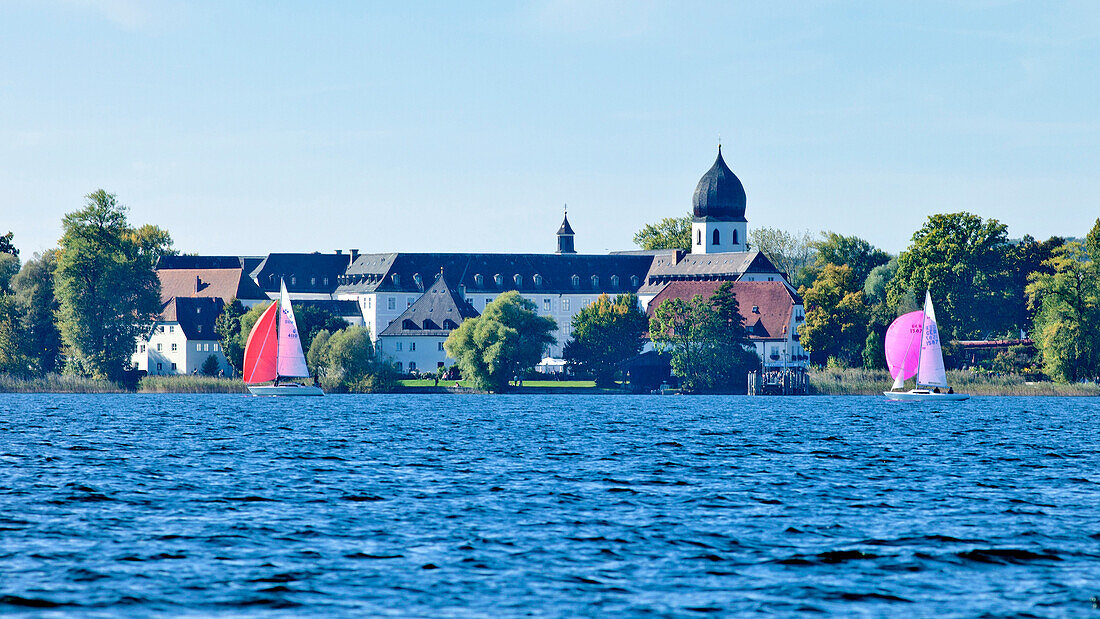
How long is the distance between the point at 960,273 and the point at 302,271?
8857cm

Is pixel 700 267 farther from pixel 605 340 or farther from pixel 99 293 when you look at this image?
pixel 99 293

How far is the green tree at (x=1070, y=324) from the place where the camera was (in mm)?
112438

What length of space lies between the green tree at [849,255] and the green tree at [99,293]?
243ft

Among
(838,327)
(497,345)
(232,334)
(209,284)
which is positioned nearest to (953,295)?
(838,327)

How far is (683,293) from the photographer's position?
15212 cm

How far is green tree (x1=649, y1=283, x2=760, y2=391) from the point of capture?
133250mm

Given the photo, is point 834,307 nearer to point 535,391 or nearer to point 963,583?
point 535,391

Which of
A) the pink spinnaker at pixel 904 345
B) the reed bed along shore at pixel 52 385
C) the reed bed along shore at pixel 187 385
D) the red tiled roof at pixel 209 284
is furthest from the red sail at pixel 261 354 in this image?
the red tiled roof at pixel 209 284

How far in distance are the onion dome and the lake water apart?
410 feet

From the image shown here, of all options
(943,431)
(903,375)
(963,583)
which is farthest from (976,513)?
(903,375)

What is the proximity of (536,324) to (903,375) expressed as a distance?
108 ft

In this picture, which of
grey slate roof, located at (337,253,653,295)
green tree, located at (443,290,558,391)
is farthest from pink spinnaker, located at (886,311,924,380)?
grey slate roof, located at (337,253,653,295)

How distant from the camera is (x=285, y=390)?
382ft

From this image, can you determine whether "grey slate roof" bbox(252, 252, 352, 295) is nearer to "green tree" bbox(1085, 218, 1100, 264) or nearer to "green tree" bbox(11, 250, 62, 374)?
"green tree" bbox(11, 250, 62, 374)
